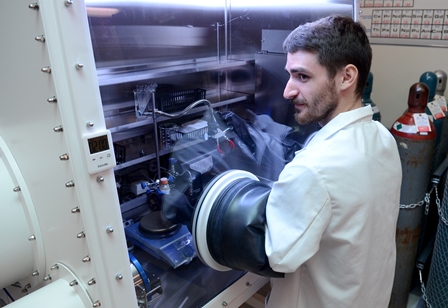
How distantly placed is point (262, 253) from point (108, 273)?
14.2 inches

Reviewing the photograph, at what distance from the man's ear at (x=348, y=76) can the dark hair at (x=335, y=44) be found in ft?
0.04

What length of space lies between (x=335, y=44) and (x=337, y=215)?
0.44 metres

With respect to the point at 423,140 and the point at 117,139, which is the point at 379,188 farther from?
the point at 423,140

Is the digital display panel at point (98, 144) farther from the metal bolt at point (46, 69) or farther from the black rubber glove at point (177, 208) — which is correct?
the black rubber glove at point (177, 208)

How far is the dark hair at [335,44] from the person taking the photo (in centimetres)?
94

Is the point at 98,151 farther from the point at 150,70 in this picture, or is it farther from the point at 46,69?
the point at 150,70

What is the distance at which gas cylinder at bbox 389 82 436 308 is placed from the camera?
1.74 m

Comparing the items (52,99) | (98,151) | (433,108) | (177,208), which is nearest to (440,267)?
(433,108)

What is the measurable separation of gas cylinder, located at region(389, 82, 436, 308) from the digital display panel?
155cm

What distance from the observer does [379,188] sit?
919 millimetres

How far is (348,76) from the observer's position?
95 centimetres

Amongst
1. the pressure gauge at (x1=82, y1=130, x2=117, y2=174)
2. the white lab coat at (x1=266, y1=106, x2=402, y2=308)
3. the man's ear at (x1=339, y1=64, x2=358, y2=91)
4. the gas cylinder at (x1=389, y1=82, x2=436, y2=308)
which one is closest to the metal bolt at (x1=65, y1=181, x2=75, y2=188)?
the pressure gauge at (x1=82, y1=130, x2=117, y2=174)

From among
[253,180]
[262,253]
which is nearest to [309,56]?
[253,180]

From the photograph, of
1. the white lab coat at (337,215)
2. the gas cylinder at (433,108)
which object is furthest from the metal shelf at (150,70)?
the gas cylinder at (433,108)
